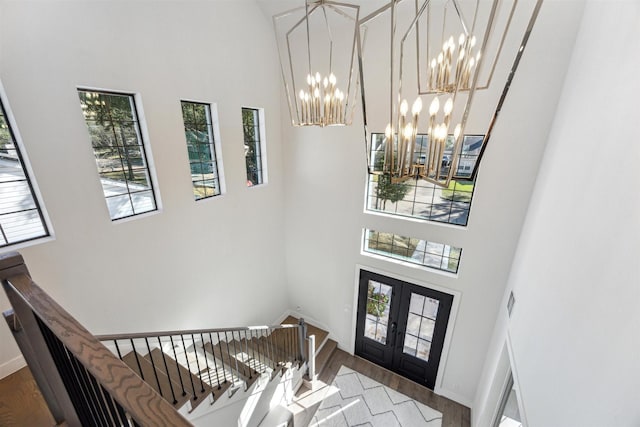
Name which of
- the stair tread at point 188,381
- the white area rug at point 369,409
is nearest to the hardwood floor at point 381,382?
the white area rug at point 369,409

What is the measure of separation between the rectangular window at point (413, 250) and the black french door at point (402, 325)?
43 cm

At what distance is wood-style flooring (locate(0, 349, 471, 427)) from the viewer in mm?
2092

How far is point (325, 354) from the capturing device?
5535 mm

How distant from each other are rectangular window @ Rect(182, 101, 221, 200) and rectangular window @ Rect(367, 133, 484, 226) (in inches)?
98.3

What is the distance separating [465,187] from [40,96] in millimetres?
4830

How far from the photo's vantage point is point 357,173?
4.52m

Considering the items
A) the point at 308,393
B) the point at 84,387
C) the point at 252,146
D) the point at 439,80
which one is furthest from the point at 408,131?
the point at 308,393

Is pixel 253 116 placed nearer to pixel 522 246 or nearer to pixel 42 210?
pixel 42 210

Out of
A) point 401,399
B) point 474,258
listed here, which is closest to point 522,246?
point 474,258

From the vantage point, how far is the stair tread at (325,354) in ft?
17.4

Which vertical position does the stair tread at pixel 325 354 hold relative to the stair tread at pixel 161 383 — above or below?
below

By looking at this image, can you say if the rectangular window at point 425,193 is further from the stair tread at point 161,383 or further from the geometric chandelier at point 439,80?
the stair tread at point 161,383

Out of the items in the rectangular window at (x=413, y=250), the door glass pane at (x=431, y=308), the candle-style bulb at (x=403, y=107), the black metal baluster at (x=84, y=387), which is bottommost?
the door glass pane at (x=431, y=308)

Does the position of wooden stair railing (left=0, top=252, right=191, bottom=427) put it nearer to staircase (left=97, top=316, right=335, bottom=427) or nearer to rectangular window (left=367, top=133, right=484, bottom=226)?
staircase (left=97, top=316, right=335, bottom=427)
